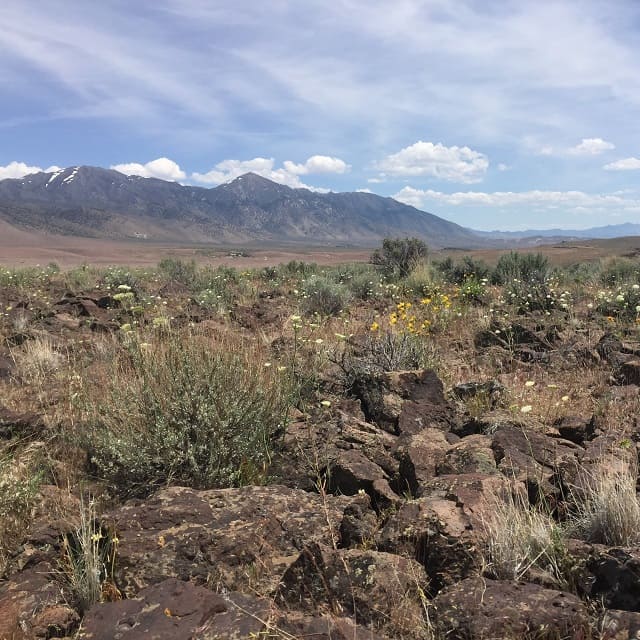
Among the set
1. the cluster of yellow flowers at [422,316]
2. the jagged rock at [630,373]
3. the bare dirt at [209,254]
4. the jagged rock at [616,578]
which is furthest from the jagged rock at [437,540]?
the bare dirt at [209,254]

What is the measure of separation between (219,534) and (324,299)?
26.8 ft

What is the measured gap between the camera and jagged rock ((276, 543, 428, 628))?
2.07 m

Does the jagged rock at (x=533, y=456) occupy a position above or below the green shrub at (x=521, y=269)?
below

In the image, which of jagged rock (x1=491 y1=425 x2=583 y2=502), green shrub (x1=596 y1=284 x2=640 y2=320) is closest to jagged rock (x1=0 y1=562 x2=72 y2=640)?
jagged rock (x1=491 y1=425 x2=583 y2=502)

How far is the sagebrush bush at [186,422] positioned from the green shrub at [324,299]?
602 centimetres

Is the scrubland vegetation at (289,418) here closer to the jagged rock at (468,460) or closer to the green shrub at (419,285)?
the jagged rock at (468,460)

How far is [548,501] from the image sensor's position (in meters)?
2.93

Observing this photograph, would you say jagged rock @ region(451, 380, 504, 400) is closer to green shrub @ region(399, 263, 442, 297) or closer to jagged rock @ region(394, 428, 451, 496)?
jagged rock @ region(394, 428, 451, 496)

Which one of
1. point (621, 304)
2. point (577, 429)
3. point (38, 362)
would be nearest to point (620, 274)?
point (621, 304)

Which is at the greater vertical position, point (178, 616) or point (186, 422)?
point (186, 422)

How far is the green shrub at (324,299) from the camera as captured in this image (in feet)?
33.4

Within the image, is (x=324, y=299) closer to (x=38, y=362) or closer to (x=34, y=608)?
(x=38, y=362)

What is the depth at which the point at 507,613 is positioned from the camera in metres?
1.93

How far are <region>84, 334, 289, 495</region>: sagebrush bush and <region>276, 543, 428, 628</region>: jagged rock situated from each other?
1.01m
